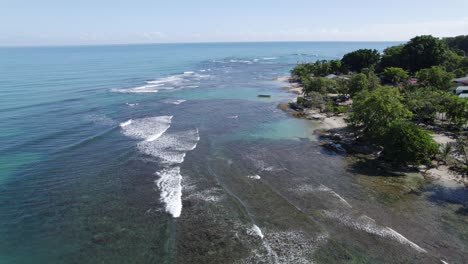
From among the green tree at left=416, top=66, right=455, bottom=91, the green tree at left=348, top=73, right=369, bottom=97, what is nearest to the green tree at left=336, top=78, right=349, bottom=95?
the green tree at left=348, top=73, right=369, bottom=97

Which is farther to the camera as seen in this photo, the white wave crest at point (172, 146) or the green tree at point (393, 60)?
the green tree at point (393, 60)

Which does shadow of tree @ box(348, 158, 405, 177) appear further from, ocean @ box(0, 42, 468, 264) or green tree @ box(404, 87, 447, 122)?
green tree @ box(404, 87, 447, 122)

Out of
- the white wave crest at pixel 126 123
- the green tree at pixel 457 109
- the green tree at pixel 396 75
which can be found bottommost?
the white wave crest at pixel 126 123

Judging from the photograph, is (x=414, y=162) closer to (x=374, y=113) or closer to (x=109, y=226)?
(x=374, y=113)

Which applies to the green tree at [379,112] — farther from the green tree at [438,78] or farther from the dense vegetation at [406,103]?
the green tree at [438,78]

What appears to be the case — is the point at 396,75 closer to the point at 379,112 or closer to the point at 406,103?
the point at 406,103

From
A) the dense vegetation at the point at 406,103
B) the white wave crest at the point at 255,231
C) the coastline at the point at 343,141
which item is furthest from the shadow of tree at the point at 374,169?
the white wave crest at the point at 255,231
